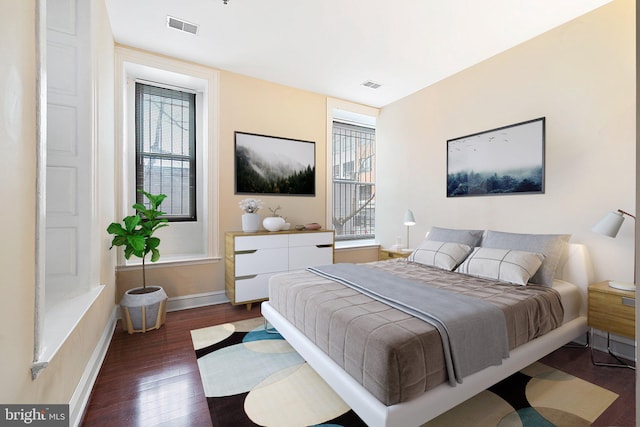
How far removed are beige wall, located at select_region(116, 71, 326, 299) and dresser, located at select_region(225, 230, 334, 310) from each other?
313mm

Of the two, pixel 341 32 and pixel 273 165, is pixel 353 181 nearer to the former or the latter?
pixel 273 165

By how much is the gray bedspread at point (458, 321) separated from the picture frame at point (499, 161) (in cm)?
174

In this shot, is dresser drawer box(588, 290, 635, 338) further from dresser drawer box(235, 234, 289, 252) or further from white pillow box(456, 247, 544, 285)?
dresser drawer box(235, 234, 289, 252)

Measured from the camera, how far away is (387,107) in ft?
15.6

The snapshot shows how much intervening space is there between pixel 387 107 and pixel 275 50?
2285mm

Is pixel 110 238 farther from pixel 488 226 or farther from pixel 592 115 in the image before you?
pixel 592 115

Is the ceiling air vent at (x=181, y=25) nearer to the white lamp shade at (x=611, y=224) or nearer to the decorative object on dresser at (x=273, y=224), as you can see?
the decorative object on dresser at (x=273, y=224)

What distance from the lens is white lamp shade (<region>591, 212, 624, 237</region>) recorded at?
2.16 meters

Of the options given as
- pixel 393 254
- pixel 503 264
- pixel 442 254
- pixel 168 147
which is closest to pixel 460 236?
pixel 442 254

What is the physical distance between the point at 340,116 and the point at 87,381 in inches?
180

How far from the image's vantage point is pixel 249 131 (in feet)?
12.6

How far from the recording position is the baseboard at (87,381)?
1543mm

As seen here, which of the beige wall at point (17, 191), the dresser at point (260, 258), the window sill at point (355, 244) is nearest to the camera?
the beige wall at point (17, 191)

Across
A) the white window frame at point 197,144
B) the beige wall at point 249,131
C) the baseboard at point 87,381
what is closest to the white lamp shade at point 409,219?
the beige wall at point 249,131
